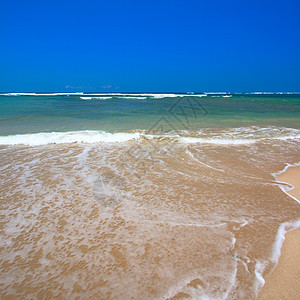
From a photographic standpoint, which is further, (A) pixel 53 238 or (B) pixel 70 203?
(B) pixel 70 203

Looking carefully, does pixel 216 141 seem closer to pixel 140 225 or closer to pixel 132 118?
pixel 140 225

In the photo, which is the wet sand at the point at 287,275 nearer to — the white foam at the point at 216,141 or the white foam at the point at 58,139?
the white foam at the point at 216,141

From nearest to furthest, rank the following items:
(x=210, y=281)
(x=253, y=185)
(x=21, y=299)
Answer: (x=21, y=299) < (x=210, y=281) < (x=253, y=185)

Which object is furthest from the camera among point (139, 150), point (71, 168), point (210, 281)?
point (139, 150)

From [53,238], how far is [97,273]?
820 mm

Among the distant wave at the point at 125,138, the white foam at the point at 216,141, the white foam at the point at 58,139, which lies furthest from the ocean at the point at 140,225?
the white foam at the point at 216,141

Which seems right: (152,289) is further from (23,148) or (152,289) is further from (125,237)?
(23,148)

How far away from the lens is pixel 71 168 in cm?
475

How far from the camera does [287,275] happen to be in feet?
6.56

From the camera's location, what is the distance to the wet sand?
1.82 metres

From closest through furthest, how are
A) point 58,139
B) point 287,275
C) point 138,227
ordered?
point 287,275, point 138,227, point 58,139

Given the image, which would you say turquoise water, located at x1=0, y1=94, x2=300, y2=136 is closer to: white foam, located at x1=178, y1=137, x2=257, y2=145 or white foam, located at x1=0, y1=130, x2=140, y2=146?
white foam, located at x1=0, y1=130, x2=140, y2=146

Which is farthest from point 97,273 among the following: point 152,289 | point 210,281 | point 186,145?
point 186,145

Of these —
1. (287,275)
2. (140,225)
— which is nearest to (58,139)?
(140,225)
